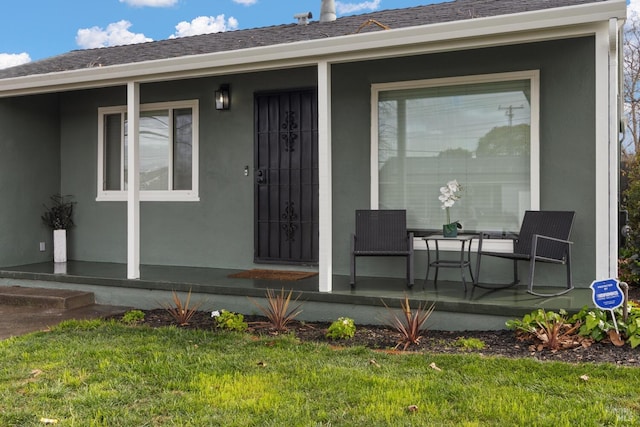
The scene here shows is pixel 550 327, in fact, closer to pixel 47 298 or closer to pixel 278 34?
pixel 47 298

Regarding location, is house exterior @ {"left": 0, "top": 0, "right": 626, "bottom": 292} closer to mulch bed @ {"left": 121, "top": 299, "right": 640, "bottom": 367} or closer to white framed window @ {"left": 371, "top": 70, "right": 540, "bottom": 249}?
white framed window @ {"left": 371, "top": 70, "right": 540, "bottom": 249}

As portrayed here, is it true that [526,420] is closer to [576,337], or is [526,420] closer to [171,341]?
[576,337]

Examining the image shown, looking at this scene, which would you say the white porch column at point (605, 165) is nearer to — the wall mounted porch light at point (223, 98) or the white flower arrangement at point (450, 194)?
the white flower arrangement at point (450, 194)

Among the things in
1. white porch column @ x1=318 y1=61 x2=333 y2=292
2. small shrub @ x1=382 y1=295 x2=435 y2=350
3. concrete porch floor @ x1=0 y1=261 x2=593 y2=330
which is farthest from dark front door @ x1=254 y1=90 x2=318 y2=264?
small shrub @ x1=382 y1=295 x2=435 y2=350

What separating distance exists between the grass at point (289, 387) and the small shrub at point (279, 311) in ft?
1.49

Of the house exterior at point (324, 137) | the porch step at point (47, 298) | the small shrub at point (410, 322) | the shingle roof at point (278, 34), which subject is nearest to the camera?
the small shrub at point (410, 322)

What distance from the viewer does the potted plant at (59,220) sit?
23.9ft

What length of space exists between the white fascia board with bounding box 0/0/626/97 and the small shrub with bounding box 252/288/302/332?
2072 millimetres

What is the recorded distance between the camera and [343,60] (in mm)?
4961

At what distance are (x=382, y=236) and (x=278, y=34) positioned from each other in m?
3.23

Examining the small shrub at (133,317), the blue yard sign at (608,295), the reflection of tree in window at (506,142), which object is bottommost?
the small shrub at (133,317)

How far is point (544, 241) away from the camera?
4.86 m

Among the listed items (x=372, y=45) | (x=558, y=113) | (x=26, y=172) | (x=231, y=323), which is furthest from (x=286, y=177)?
(x=26, y=172)

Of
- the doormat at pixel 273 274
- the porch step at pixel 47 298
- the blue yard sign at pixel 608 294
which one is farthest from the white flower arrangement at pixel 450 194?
the porch step at pixel 47 298
